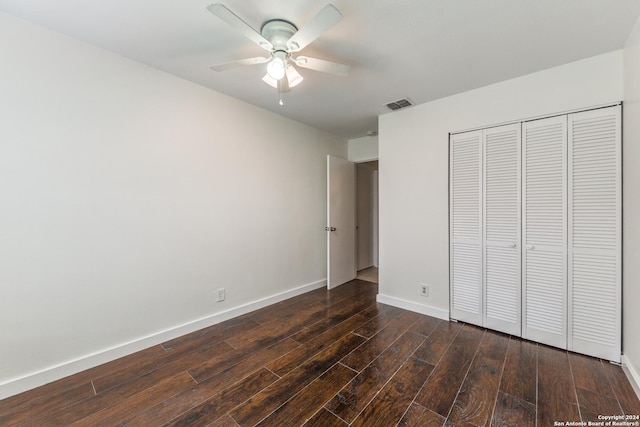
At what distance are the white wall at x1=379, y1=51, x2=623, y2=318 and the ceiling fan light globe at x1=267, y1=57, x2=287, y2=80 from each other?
187 centimetres

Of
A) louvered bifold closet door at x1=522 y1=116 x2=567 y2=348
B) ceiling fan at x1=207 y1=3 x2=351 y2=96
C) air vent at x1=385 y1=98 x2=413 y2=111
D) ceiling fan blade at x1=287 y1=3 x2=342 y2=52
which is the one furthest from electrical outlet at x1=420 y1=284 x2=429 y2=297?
ceiling fan blade at x1=287 y1=3 x2=342 y2=52

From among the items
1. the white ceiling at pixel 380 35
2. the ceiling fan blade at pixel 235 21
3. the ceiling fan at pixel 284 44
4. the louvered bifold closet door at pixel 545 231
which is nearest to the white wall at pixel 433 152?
the white ceiling at pixel 380 35

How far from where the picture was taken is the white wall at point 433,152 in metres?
2.06

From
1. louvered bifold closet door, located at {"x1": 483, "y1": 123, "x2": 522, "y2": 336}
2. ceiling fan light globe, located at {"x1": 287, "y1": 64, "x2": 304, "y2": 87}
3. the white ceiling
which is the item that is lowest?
louvered bifold closet door, located at {"x1": 483, "y1": 123, "x2": 522, "y2": 336}

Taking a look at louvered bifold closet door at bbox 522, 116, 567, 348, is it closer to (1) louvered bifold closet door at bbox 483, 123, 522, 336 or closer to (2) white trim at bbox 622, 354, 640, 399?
(1) louvered bifold closet door at bbox 483, 123, 522, 336

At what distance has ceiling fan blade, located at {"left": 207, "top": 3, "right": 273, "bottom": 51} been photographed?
1225 mm

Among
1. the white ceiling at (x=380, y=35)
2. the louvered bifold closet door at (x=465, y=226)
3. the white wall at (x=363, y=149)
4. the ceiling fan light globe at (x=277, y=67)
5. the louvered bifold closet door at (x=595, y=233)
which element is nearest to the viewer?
the white ceiling at (x=380, y=35)

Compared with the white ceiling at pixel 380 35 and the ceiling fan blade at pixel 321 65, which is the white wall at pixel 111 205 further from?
the ceiling fan blade at pixel 321 65

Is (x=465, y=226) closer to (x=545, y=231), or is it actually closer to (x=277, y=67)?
(x=545, y=231)

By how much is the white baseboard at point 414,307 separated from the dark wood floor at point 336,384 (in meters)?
0.27

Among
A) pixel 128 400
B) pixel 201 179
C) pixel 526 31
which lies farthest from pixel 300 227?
pixel 526 31

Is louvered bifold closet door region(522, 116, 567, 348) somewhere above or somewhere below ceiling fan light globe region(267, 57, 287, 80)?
below

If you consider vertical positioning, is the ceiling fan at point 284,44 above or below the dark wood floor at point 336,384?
above

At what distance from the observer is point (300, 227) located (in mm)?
3566
